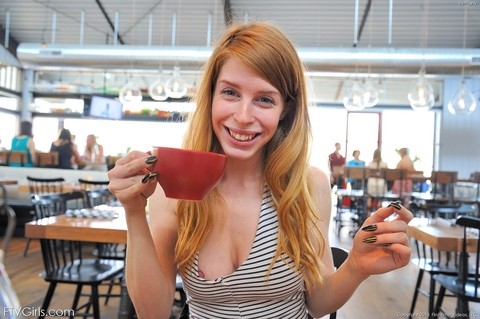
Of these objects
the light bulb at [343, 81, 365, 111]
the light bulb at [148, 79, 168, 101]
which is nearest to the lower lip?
the light bulb at [343, 81, 365, 111]

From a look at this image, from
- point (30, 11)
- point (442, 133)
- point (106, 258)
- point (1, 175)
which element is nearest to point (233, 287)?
point (106, 258)

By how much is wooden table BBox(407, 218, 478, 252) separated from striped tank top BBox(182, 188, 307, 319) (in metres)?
1.41

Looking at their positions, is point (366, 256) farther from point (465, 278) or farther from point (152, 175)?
point (465, 278)

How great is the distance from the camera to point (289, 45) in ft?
3.42

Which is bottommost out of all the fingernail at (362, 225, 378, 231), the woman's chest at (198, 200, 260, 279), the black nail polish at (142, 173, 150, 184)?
the woman's chest at (198, 200, 260, 279)

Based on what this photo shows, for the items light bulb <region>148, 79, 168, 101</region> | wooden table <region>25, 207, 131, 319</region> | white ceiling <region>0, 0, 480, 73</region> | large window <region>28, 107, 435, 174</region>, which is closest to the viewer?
wooden table <region>25, 207, 131, 319</region>

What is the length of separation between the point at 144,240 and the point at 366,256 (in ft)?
1.60

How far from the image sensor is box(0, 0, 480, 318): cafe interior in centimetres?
229

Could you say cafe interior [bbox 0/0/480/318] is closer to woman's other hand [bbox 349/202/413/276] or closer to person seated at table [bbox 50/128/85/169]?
person seated at table [bbox 50/128/85/169]

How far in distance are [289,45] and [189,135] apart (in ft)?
1.15

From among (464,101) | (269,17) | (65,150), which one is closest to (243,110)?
(464,101)

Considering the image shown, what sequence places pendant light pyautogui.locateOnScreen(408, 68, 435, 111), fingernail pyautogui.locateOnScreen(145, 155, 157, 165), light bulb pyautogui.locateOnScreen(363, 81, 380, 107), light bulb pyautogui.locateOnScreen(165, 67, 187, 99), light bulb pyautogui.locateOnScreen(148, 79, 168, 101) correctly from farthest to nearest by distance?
light bulb pyautogui.locateOnScreen(148, 79, 168, 101)
light bulb pyautogui.locateOnScreen(165, 67, 187, 99)
light bulb pyautogui.locateOnScreen(363, 81, 380, 107)
pendant light pyautogui.locateOnScreen(408, 68, 435, 111)
fingernail pyautogui.locateOnScreen(145, 155, 157, 165)

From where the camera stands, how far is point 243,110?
947 millimetres

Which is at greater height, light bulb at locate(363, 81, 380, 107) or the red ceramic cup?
light bulb at locate(363, 81, 380, 107)
